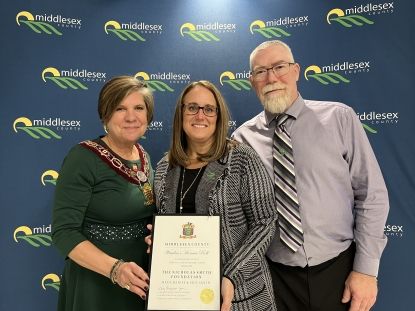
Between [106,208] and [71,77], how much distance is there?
148 cm

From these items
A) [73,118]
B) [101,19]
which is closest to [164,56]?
[101,19]

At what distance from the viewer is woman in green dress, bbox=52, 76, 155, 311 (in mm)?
1822

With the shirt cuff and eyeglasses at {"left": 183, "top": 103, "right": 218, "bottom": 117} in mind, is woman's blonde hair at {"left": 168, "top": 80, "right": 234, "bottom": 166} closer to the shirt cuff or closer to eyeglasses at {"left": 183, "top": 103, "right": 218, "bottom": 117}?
eyeglasses at {"left": 183, "top": 103, "right": 218, "bottom": 117}

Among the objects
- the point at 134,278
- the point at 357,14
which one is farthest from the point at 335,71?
the point at 134,278

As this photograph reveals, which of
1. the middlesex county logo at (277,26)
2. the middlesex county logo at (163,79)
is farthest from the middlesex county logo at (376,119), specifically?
the middlesex county logo at (163,79)

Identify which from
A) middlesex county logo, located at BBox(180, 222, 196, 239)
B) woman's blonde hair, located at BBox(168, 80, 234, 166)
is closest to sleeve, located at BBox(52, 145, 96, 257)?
woman's blonde hair, located at BBox(168, 80, 234, 166)

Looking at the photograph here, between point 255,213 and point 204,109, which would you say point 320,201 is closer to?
point 255,213

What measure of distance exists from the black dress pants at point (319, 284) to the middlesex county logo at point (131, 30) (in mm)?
2094

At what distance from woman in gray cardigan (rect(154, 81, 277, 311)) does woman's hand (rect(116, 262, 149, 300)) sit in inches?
12.4

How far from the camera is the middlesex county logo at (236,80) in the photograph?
3047 millimetres

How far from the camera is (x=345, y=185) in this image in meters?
1.99

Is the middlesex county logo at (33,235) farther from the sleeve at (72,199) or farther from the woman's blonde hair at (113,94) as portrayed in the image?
the woman's blonde hair at (113,94)

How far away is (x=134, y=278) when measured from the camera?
63.5 inches

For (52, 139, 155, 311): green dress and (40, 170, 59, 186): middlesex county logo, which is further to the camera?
(40, 170, 59, 186): middlesex county logo
